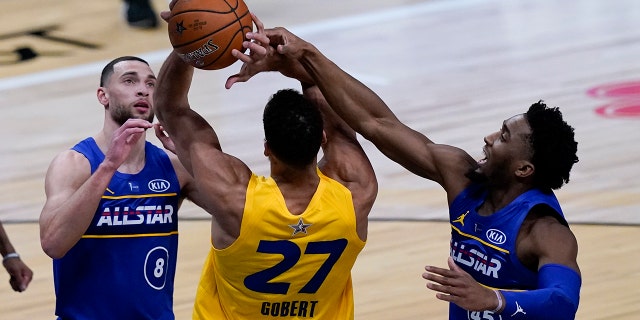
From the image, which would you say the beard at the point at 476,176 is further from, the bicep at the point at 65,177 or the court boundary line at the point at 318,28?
the court boundary line at the point at 318,28

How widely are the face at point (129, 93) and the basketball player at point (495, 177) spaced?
0.69m

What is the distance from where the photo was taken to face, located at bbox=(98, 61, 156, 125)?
5691mm

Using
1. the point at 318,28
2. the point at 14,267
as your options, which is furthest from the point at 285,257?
the point at 318,28

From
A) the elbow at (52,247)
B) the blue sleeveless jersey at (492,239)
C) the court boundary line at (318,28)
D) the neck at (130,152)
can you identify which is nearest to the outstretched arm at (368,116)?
the blue sleeveless jersey at (492,239)

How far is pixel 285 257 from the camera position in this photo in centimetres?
507

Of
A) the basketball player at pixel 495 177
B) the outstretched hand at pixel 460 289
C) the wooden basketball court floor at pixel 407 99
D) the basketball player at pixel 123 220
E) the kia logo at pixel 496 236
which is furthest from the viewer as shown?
the wooden basketball court floor at pixel 407 99

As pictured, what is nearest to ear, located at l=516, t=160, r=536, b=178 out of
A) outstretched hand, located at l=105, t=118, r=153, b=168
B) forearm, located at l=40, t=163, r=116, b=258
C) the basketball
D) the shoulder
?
the shoulder

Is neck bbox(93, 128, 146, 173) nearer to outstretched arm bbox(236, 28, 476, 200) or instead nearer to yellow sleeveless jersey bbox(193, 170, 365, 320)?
yellow sleeveless jersey bbox(193, 170, 365, 320)

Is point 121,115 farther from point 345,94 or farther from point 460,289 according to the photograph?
point 460,289

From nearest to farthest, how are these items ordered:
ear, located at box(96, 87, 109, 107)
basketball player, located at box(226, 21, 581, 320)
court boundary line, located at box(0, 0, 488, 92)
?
1. basketball player, located at box(226, 21, 581, 320)
2. ear, located at box(96, 87, 109, 107)
3. court boundary line, located at box(0, 0, 488, 92)

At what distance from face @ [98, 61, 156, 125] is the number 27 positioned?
1022mm

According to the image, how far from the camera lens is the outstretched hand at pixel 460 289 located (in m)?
4.64

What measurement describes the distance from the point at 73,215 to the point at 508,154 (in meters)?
1.83

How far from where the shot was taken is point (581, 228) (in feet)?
29.4
